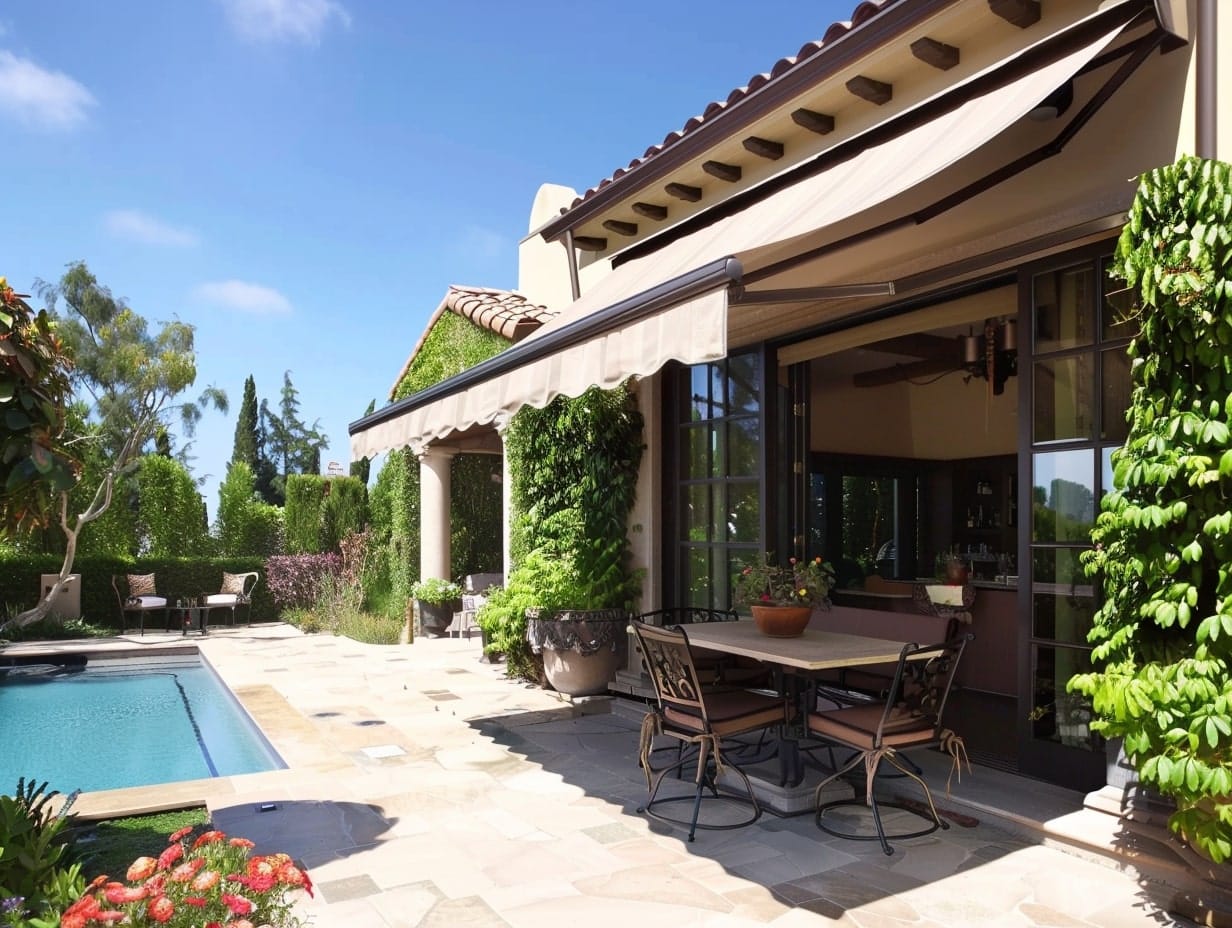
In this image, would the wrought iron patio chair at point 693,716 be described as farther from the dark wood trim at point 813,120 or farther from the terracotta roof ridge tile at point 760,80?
the terracotta roof ridge tile at point 760,80

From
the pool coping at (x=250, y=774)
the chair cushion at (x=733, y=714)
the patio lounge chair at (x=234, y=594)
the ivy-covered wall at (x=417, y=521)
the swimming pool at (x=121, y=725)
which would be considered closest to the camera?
the chair cushion at (x=733, y=714)

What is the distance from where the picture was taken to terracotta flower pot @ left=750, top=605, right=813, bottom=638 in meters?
6.98

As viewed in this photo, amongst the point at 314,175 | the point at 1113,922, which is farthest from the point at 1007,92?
the point at 314,175

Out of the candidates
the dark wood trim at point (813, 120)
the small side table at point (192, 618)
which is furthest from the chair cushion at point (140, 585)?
the dark wood trim at point (813, 120)

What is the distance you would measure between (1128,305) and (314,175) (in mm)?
18137

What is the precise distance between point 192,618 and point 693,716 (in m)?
19.1

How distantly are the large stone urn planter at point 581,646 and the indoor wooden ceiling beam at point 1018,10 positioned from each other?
288 inches

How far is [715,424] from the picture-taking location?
9898 millimetres

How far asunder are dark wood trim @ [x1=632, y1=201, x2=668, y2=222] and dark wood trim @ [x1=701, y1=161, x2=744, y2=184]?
1.31 meters

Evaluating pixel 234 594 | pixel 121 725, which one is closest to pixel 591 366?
pixel 121 725

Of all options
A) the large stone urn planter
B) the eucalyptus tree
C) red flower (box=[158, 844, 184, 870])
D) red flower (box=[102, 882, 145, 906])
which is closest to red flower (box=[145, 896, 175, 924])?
red flower (box=[102, 882, 145, 906])

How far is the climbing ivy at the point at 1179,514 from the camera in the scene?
409 centimetres

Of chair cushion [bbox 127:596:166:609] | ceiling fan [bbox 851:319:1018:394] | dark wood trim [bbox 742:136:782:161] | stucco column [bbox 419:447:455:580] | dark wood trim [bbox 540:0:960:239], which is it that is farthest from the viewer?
chair cushion [bbox 127:596:166:609]

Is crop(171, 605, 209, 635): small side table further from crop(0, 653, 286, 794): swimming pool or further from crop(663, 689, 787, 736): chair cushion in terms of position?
crop(663, 689, 787, 736): chair cushion
